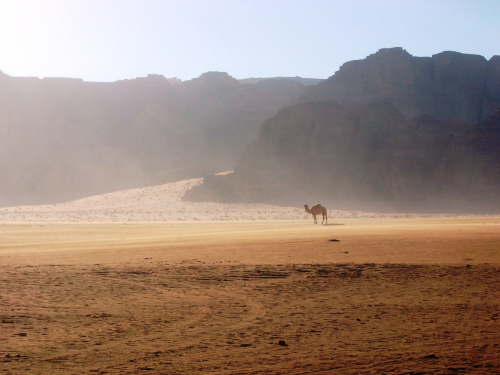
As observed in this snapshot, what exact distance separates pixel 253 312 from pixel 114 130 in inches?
5051

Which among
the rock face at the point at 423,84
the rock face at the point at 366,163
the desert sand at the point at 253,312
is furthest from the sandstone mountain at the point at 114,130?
the desert sand at the point at 253,312

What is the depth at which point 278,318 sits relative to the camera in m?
8.66

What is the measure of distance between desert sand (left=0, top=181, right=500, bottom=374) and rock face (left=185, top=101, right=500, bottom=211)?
6804 centimetres

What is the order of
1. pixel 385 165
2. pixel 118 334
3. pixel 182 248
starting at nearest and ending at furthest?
pixel 118 334 → pixel 182 248 → pixel 385 165

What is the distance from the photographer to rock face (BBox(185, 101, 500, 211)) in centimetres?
8481

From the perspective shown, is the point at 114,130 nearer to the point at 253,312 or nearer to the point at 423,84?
the point at 423,84

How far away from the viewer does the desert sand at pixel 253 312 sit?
6434mm

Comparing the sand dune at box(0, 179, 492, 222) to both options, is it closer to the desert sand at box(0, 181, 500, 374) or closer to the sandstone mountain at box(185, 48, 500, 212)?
the sandstone mountain at box(185, 48, 500, 212)

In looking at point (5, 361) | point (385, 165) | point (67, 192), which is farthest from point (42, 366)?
point (67, 192)

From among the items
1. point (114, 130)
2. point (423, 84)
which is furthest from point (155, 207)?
point (423, 84)

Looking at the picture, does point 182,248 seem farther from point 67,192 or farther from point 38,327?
point 67,192

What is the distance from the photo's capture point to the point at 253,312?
29.7 ft

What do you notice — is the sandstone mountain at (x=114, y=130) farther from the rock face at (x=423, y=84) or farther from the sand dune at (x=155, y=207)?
the rock face at (x=423, y=84)

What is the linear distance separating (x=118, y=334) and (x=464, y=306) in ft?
20.4
